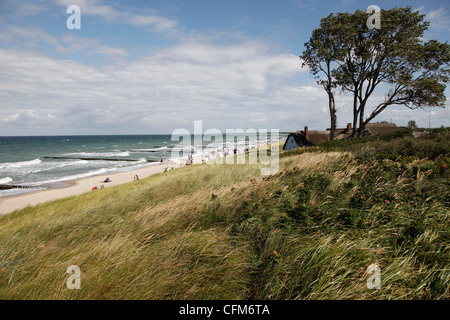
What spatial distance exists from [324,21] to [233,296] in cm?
2383

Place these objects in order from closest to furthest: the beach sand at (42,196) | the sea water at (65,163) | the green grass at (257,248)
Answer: the green grass at (257,248) → the beach sand at (42,196) → the sea water at (65,163)

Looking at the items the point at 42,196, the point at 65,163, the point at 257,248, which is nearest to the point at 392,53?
the point at 257,248

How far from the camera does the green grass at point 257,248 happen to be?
290 cm

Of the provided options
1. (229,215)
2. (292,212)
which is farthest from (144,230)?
(292,212)

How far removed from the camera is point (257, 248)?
12.5ft

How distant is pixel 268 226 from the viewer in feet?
14.1

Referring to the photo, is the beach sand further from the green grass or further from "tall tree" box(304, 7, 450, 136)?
"tall tree" box(304, 7, 450, 136)

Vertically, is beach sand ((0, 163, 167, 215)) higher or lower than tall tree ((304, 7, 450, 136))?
lower

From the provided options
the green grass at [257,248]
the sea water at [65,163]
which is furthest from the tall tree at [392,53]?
the sea water at [65,163]

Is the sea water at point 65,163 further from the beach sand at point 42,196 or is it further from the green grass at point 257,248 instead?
the green grass at point 257,248

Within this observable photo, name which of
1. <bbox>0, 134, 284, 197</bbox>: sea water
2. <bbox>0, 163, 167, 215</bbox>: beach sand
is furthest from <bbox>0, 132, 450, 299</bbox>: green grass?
<bbox>0, 134, 284, 197</bbox>: sea water

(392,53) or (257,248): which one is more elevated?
(392,53)

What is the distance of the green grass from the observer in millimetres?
2900

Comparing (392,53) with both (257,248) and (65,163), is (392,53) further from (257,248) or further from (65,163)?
(65,163)
